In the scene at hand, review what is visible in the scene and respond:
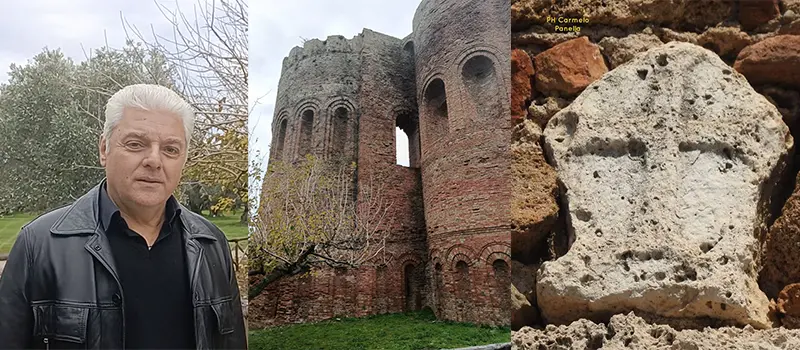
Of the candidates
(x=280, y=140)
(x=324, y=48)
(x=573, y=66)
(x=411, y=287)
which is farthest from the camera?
(x=411, y=287)

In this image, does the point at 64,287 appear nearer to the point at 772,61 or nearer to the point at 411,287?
the point at 411,287

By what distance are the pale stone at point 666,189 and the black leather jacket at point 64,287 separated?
102 centimetres

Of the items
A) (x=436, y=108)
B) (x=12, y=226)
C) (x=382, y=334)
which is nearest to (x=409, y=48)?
(x=436, y=108)

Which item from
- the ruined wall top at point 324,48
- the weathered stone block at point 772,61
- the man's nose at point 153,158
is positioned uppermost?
the ruined wall top at point 324,48

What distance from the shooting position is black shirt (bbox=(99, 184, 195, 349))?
152cm

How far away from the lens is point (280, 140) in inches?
80.2

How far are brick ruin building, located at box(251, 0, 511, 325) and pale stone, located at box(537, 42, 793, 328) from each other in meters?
0.42

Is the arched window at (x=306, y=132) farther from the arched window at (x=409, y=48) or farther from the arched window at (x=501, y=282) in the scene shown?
the arched window at (x=501, y=282)

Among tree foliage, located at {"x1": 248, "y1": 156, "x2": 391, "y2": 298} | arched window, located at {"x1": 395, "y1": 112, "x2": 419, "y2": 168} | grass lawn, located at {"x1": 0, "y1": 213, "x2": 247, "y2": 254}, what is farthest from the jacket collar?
arched window, located at {"x1": 395, "y1": 112, "x2": 419, "y2": 168}

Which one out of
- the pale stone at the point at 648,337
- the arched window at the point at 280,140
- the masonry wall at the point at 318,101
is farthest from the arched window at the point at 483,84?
the pale stone at the point at 648,337

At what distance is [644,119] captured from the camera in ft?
5.68

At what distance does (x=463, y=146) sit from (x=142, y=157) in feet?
3.93

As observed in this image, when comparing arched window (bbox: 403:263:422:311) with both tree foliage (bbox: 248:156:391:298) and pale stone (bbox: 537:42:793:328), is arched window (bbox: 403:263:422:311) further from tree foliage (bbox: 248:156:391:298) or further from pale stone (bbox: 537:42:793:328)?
pale stone (bbox: 537:42:793:328)

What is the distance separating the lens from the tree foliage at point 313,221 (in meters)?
1.99
